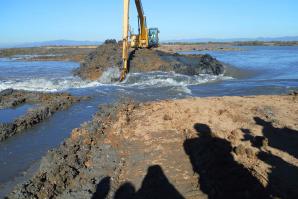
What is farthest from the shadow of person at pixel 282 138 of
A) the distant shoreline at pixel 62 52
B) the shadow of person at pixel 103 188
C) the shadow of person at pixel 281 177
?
the distant shoreline at pixel 62 52

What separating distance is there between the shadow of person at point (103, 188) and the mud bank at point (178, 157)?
0.02 meters

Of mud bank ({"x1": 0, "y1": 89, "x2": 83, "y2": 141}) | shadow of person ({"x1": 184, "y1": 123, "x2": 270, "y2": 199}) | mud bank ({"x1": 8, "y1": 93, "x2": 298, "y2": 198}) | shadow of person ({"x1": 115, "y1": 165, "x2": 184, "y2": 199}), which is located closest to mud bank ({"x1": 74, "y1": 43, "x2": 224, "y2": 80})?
mud bank ({"x1": 0, "y1": 89, "x2": 83, "y2": 141})

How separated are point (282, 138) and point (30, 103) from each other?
11.0 m

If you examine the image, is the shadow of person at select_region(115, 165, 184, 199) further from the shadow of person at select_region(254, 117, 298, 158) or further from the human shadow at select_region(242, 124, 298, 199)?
the shadow of person at select_region(254, 117, 298, 158)

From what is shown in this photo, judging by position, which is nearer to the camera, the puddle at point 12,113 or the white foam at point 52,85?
the puddle at point 12,113

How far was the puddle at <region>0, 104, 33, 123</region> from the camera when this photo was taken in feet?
42.5

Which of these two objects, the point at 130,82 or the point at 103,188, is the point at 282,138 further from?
the point at 130,82

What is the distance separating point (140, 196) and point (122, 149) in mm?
2552

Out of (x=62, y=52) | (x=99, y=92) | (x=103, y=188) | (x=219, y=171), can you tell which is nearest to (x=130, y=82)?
(x=99, y=92)

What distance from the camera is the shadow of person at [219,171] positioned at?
19.3 ft

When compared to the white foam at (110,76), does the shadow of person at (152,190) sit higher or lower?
higher

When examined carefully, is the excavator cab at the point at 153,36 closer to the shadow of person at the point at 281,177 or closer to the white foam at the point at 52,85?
the white foam at the point at 52,85

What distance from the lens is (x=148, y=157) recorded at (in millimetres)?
7938

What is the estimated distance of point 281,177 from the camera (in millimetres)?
6629
